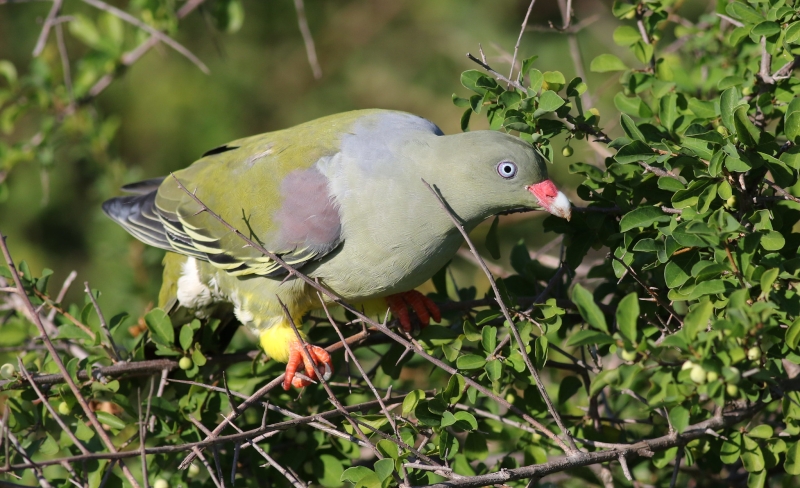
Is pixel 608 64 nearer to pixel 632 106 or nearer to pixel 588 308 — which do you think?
pixel 632 106

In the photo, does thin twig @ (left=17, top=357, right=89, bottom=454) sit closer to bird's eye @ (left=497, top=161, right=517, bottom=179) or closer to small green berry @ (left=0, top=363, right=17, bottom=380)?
small green berry @ (left=0, top=363, right=17, bottom=380)

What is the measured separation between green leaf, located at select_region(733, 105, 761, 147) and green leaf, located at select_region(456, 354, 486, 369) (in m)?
0.95

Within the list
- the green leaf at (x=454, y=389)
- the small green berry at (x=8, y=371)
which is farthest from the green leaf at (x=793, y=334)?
the small green berry at (x=8, y=371)

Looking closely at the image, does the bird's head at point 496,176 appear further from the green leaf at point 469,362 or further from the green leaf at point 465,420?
the green leaf at point 465,420

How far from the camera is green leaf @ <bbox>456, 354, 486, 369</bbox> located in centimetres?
221

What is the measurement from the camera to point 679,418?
176 centimetres

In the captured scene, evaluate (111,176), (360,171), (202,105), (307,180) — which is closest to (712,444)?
(360,171)

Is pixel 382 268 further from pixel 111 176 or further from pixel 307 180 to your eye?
pixel 111 176

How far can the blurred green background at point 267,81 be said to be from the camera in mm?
5762

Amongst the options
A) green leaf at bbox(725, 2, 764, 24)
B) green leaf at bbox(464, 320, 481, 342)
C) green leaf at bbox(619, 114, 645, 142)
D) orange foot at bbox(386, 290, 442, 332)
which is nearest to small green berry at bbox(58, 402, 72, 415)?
orange foot at bbox(386, 290, 442, 332)

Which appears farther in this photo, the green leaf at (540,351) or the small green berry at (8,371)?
the small green berry at (8,371)

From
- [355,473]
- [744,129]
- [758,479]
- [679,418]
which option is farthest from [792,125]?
[355,473]

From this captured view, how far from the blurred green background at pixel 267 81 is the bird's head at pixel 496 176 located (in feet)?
8.25

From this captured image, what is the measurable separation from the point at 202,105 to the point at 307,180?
3195 millimetres
